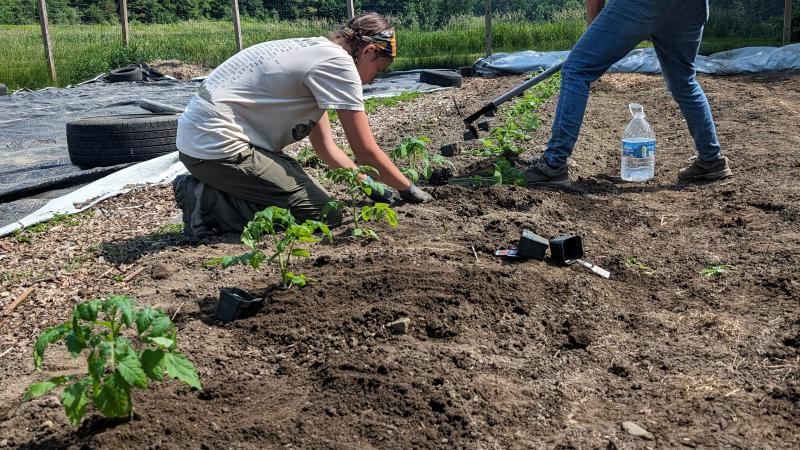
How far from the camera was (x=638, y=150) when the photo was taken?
17.7ft

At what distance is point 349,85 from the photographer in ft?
13.5

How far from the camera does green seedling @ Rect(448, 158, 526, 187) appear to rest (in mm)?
5102

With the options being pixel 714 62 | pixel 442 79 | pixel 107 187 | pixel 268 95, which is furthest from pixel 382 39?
pixel 714 62

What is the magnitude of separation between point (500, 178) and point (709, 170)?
143cm

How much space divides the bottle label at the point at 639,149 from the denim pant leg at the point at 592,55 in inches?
18.8

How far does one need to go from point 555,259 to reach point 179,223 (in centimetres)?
232

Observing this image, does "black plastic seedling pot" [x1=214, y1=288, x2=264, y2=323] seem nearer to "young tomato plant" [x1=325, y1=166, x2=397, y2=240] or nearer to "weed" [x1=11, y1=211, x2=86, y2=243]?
"young tomato plant" [x1=325, y1=166, x2=397, y2=240]

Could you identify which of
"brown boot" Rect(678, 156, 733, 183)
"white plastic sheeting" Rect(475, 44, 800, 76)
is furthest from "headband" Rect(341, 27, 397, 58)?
"white plastic sheeting" Rect(475, 44, 800, 76)

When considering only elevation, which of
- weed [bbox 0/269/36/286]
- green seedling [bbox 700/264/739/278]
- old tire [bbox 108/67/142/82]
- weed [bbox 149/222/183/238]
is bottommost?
old tire [bbox 108/67/142/82]

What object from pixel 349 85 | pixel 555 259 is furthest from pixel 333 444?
pixel 349 85

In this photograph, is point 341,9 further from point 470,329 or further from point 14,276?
point 470,329

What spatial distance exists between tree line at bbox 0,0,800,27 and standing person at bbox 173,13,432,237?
45.6 feet

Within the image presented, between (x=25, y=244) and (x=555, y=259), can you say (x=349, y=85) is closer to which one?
(x=555, y=259)

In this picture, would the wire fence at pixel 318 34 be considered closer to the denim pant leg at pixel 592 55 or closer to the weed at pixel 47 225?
the weed at pixel 47 225
